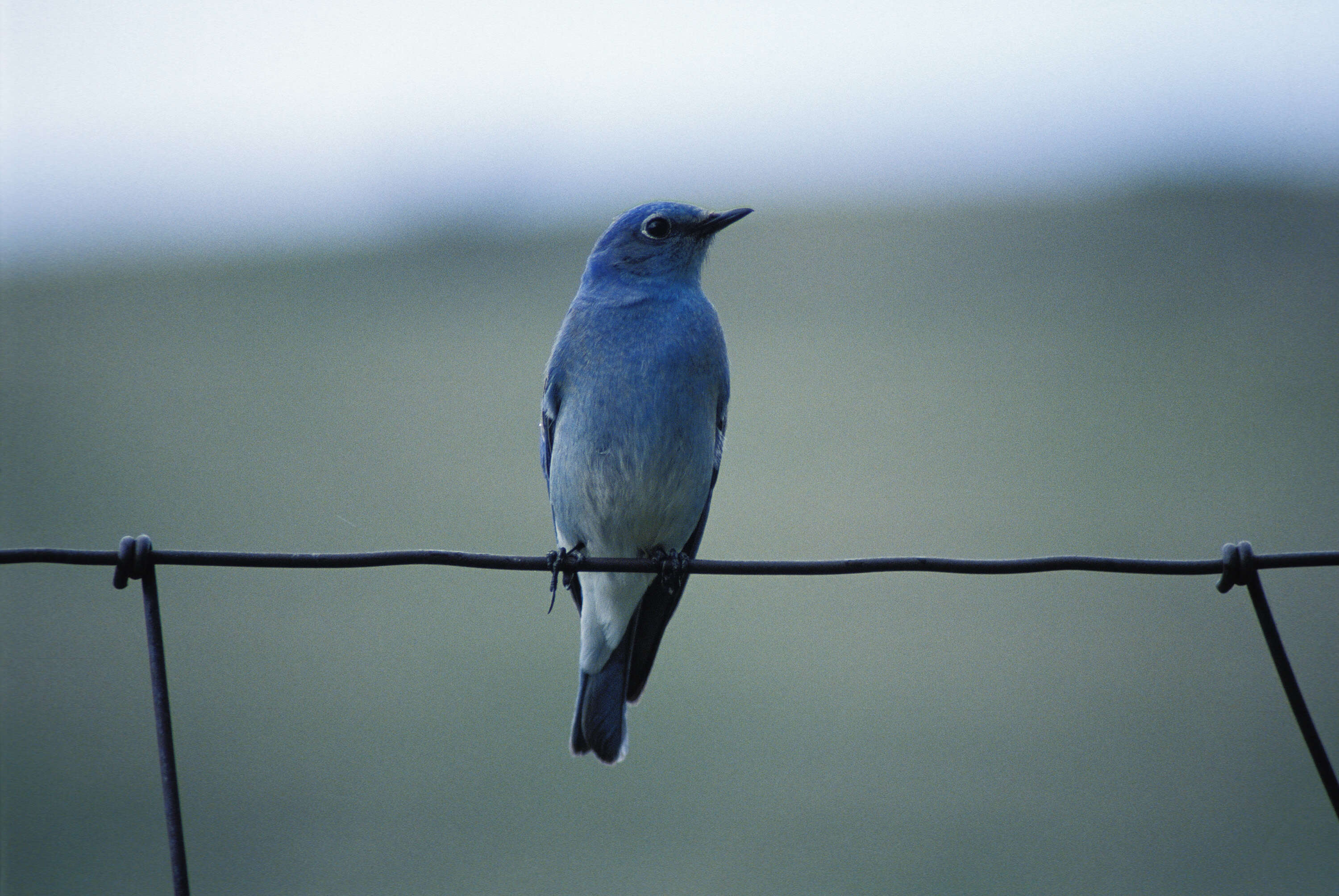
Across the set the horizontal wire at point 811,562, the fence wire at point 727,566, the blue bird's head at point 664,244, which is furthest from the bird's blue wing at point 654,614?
the horizontal wire at point 811,562

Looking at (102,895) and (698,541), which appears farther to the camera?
(102,895)

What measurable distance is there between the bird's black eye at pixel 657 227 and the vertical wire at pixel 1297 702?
2.80 meters

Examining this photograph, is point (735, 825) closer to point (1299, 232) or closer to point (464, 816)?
point (464, 816)

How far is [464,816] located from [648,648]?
7.22 metres

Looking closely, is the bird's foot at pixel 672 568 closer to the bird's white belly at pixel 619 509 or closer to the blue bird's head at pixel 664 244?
the bird's white belly at pixel 619 509

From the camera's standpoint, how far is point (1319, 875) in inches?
394

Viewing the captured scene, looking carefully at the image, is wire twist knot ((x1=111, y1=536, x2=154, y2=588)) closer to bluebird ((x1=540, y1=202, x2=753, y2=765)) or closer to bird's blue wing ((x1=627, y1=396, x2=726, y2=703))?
bluebird ((x1=540, y1=202, x2=753, y2=765))

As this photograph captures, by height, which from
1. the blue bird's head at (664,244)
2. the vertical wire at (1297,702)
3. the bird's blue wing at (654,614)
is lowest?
the vertical wire at (1297,702)

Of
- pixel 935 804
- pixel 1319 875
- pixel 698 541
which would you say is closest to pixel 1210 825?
pixel 1319 875

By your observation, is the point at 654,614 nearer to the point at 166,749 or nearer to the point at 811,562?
the point at 811,562

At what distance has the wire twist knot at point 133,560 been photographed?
247 cm

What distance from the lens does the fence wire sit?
7.66 ft

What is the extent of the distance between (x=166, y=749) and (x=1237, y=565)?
2385 mm

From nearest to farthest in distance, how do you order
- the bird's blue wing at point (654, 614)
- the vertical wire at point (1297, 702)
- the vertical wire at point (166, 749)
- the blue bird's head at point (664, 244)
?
the vertical wire at point (166, 749), the vertical wire at point (1297, 702), the bird's blue wing at point (654, 614), the blue bird's head at point (664, 244)
